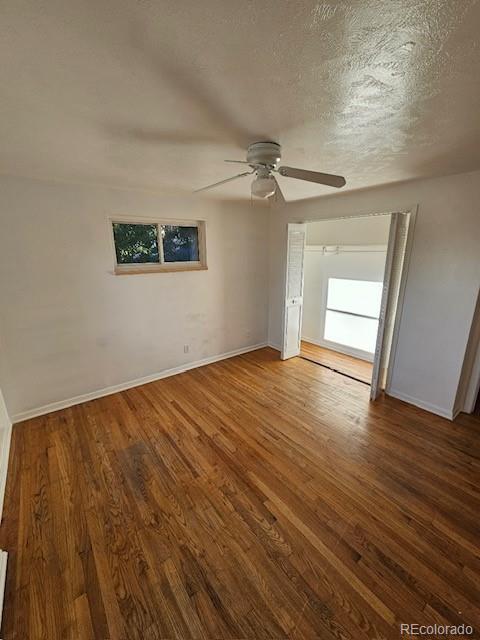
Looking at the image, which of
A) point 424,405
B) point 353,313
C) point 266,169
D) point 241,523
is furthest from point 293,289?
point 241,523

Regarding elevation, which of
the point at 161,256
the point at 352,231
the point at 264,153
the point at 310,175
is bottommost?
the point at 161,256

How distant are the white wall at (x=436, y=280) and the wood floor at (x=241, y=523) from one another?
0.39 meters

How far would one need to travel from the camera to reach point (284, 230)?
4102 mm

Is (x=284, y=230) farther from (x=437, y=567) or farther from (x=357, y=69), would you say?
(x=437, y=567)

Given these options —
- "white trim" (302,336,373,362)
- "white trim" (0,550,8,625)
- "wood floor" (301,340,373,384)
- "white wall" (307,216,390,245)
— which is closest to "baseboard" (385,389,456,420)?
"wood floor" (301,340,373,384)

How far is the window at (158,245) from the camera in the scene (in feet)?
10.5

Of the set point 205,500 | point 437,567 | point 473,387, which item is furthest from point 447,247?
point 205,500

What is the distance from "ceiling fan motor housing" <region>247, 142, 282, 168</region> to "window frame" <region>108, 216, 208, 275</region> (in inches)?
75.4

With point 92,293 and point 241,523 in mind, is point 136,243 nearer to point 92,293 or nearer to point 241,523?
point 92,293

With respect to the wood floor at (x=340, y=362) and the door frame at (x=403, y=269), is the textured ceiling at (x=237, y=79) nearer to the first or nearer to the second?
the door frame at (x=403, y=269)

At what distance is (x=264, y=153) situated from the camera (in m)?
1.69

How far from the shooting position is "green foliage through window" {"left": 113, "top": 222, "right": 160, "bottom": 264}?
124 inches

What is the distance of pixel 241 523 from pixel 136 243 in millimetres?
3030

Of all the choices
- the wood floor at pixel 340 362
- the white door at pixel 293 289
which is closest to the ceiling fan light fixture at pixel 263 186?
the white door at pixel 293 289
